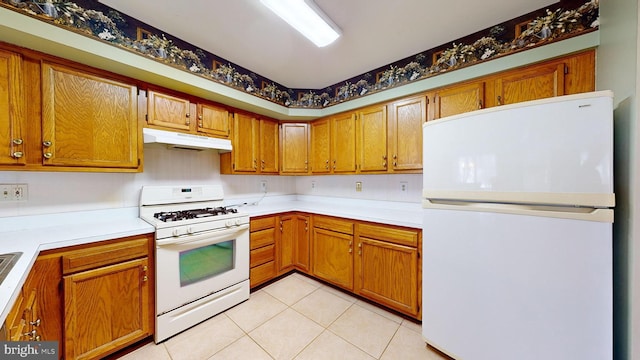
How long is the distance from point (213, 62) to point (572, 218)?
8.87 ft

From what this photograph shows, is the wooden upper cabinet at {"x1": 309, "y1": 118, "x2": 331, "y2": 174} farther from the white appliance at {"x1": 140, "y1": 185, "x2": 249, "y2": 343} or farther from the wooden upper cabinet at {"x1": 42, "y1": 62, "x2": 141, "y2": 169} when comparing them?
the wooden upper cabinet at {"x1": 42, "y1": 62, "x2": 141, "y2": 169}

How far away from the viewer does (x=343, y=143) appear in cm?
252

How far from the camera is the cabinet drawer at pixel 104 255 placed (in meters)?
1.24

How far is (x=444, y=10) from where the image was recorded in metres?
1.49

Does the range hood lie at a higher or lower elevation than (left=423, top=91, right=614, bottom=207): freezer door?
higher

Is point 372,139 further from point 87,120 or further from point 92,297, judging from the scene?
point 92,297

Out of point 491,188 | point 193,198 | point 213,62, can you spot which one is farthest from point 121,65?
point 491,188

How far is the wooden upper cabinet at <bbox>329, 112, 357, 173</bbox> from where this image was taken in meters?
2.44

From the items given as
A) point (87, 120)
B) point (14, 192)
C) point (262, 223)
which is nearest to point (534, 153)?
point (262, 223)

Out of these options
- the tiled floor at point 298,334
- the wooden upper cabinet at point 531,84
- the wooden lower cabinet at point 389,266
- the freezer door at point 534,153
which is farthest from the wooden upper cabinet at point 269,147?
the wooden upper cabinet at point 531,84

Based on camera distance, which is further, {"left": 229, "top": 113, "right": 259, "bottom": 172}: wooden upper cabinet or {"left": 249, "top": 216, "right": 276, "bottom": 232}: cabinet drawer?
{"left": 229, "top": 113, "right": 259, "bottom": 172}: wooden upper cabinet

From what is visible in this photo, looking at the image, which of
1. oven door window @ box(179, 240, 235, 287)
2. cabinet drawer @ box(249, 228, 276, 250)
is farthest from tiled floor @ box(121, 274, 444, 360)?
cabinet drawer @ box(249, 228, 276, 250)

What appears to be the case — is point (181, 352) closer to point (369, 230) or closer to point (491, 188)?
point (369, 230)

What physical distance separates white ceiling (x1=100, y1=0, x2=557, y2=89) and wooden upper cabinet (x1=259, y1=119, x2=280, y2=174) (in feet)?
2.24
